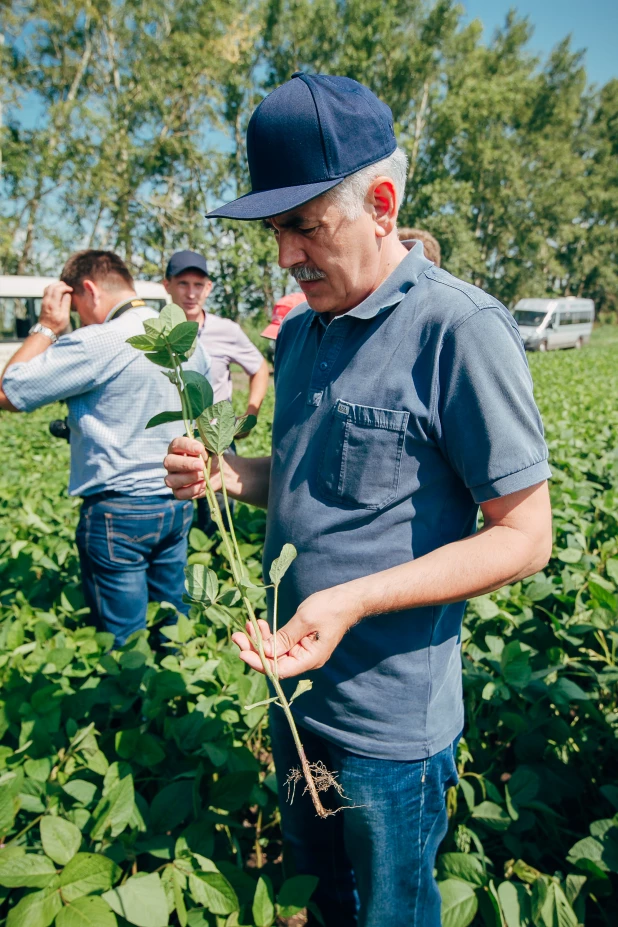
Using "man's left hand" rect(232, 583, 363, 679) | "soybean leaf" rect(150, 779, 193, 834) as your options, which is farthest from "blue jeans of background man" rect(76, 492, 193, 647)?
"man's left hand" rect(232, 583, 363, 679)

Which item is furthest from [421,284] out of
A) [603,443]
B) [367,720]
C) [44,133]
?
[44,133]

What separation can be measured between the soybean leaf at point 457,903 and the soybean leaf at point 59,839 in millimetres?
923

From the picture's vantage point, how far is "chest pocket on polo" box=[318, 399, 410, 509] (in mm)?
1300

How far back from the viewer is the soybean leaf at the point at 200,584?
3.88ft

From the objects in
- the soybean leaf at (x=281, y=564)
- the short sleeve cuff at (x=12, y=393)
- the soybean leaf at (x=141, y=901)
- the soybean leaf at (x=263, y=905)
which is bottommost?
the soybean leaf at (x=263, y=905)

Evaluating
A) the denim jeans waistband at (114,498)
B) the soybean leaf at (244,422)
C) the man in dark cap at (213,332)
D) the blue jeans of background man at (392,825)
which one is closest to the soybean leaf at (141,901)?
the blue jeans of background man at (392,825)

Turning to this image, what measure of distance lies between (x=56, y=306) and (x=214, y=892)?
2127 mm

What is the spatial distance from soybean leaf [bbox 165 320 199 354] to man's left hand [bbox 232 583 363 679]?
535 millimetres

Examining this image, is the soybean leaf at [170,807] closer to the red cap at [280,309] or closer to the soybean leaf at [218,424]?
the soybean leaf at [218,424]

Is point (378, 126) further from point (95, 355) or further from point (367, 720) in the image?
point (95, 355)

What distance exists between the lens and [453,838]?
199cm

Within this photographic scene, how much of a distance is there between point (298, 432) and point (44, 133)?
24824mm

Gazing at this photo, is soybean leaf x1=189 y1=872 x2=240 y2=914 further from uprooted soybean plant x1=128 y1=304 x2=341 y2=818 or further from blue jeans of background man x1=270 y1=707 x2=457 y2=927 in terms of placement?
uprooted soybean plant x1=128 y1=304 x2=341 y2=818

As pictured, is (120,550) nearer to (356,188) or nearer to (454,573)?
(454,573)
